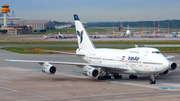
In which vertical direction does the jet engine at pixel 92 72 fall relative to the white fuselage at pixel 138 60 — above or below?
below

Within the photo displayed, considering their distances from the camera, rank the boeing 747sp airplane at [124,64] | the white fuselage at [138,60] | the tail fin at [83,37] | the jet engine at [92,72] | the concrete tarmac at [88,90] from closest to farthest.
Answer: the concrete tarmac at [88,90]
the white fuselage at [138,60]
the boeing 747sp airplane at [124,64]
the jet engine at [92,72]
the tail fin at [83,37]

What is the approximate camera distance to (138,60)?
3356cm

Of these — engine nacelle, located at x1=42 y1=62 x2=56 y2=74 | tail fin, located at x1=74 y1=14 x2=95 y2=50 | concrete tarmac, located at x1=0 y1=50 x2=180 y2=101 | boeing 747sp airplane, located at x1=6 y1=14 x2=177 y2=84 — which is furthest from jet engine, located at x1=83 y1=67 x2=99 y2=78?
tail fin, located at x1=74 y1=14 x2=95 y2=50

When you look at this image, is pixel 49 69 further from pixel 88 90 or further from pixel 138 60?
pixel 138 60

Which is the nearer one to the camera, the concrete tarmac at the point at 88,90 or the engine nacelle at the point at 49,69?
the concrete tarmac at the point at 88,90

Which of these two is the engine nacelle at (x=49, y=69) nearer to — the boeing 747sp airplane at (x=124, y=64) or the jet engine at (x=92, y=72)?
the boeing 747sp airplane at (x=124, y=64)

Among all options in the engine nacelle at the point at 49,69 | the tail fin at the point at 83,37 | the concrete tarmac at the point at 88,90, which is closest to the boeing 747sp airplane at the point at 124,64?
the engine nacelle at the point at 49,69

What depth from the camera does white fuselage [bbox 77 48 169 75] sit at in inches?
1256

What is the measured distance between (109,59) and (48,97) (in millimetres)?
13702

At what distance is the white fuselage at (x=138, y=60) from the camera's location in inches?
1256

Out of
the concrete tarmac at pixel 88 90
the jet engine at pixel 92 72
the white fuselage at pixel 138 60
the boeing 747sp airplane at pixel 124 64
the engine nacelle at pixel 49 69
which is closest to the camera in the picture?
the concrete tarmac at pixel 88 90

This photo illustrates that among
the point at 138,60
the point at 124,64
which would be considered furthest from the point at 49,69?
the point at 138,60

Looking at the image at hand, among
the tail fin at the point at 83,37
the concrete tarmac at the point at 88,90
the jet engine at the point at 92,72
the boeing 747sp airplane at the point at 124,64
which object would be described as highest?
the tail fin at the point at 83,37

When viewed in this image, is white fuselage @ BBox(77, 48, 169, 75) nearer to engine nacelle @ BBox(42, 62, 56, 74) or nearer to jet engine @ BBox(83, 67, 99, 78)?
jet engine @ BBox(83, 67, 99, 78)
